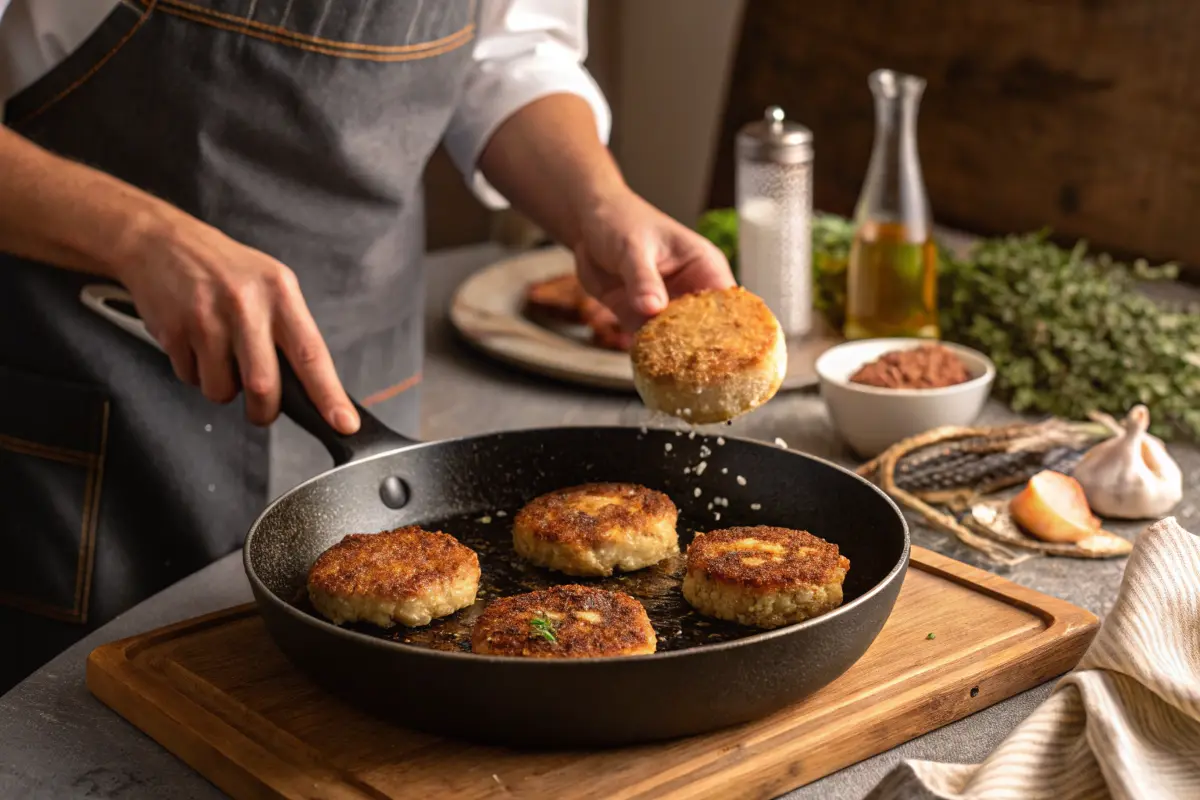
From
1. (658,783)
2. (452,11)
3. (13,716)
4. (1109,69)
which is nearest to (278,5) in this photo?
(452,11)

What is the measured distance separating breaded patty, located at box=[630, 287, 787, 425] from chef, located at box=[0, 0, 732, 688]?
117 millimetres

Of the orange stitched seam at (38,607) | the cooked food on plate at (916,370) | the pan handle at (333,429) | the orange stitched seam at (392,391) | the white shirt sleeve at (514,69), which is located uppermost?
the white shirt sleeve at (514,69)

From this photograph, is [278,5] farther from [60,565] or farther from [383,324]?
[60,565]

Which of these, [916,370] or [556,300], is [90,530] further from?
[916,370]

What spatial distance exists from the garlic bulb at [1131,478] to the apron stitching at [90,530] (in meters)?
1.33

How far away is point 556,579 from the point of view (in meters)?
1.52

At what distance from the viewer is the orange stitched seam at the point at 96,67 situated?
168cm

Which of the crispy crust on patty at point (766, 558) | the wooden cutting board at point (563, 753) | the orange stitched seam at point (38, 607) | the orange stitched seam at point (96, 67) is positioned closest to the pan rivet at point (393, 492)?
the wooden cutting board at point (563, 753)

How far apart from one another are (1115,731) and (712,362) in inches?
24.8

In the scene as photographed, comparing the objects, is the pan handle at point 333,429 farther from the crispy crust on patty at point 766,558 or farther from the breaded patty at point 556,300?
the breaded patty at point 556,300

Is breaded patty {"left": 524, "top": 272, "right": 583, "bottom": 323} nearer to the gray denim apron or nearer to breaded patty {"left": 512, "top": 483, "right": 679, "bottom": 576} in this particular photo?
the gray denim apron

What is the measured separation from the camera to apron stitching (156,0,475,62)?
1.69 metres

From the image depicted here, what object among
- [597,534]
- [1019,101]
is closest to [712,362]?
[597,534]

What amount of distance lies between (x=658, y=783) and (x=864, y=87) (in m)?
3.22
